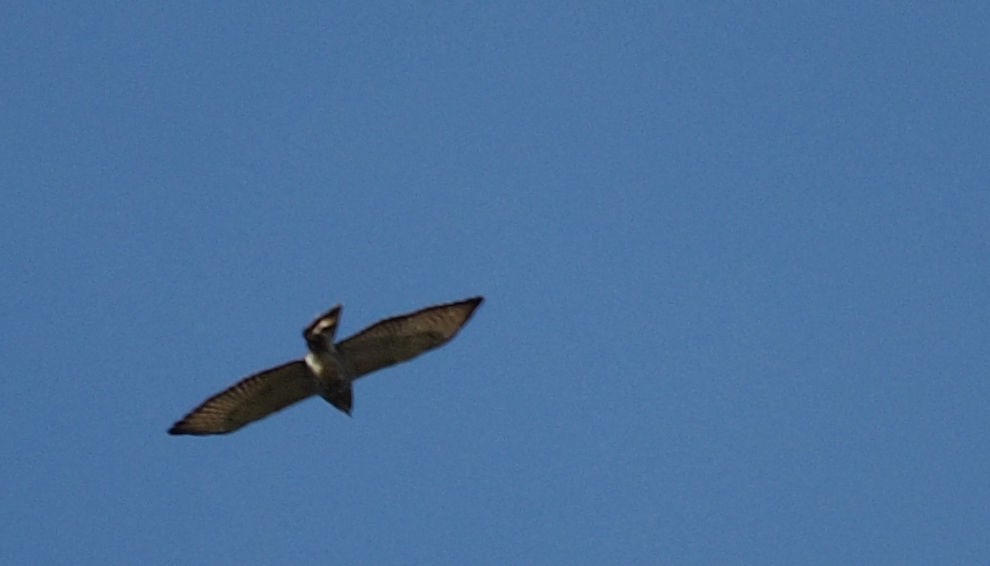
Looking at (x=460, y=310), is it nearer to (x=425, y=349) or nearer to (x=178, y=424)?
(x=425, y=349)

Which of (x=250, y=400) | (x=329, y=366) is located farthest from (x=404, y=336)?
(x=250, y=400)

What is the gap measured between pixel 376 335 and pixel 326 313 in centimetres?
82

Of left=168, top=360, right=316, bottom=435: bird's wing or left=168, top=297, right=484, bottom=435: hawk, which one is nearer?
left=168, top=297, right=484, bottom=435: hawk

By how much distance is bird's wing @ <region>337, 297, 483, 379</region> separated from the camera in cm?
2720

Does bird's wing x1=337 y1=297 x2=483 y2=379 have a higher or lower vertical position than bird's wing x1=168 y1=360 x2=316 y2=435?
higher

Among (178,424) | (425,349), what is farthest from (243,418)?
(425,349)

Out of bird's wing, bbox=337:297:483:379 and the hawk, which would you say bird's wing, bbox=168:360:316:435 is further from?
bird's wing, bbox=337:297:483:379

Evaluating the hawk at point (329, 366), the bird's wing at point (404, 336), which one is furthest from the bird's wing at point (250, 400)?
the bird's wing at point (404, 336)

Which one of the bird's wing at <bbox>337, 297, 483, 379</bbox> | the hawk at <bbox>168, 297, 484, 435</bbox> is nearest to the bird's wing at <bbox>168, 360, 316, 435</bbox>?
the hawk at <bbox>168, 297, 484, 435</bbox>

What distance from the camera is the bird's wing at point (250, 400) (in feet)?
91.2

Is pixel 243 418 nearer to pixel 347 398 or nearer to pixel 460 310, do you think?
pixel 347 398

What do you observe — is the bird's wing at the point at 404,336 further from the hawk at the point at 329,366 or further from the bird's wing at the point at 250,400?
the bird's wing at the point at 250,400

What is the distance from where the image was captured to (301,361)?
2759 centimetres

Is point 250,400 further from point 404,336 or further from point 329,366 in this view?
point 404,336
